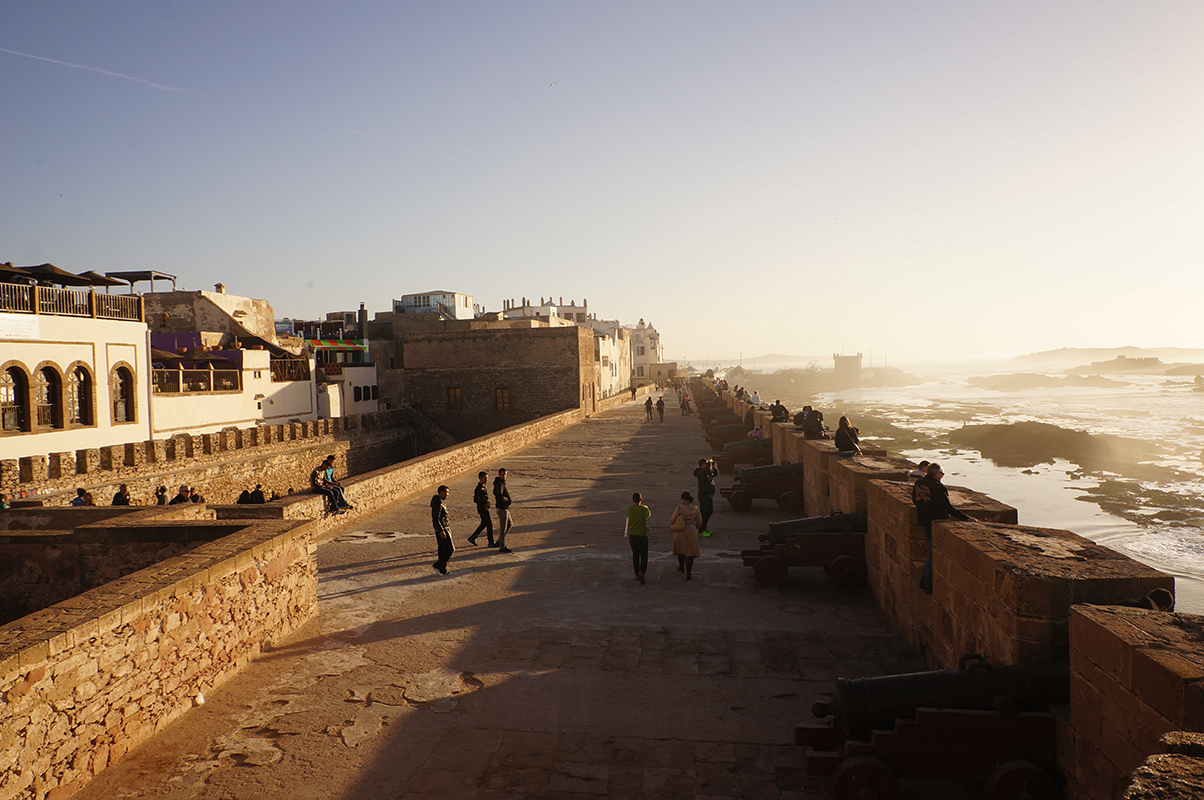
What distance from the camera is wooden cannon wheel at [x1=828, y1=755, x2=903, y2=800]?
392cm

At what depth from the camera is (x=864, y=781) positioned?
396 cm

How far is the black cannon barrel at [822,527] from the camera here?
8.49 m

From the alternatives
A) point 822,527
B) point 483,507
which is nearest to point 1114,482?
point 822,527

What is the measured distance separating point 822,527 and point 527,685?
14.6ft

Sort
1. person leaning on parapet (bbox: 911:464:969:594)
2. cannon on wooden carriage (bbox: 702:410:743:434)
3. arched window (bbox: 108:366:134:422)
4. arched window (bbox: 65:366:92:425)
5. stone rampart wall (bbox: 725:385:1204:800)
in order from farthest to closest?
cannon on wooden carriage (bbox: 702:410:743:434) → arched window (bbox: 108:366:134:422) → arched window (bbox: 65:366:92:425) → person leaning on parapet (bbox: 911:464:969:594) → stone rampart wall (bbox: 725:385:1204:800)

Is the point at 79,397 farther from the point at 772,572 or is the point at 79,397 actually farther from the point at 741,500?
the point at 772,572

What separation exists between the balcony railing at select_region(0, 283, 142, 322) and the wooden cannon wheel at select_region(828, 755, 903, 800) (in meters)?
24.0

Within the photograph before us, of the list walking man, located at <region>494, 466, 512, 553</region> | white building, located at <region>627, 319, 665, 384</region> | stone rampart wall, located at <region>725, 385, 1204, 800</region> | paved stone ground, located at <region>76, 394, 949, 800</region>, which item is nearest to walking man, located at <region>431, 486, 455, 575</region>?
paved stone ground, located at <region>76, 394, 949, 800</region>

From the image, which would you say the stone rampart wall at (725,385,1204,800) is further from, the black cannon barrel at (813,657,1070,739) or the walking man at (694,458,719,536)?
the walking man at (694,458,719,536)

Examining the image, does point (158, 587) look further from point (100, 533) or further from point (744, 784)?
point (744, 784)

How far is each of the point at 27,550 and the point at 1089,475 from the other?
37.3m

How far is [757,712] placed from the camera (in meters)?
5.18

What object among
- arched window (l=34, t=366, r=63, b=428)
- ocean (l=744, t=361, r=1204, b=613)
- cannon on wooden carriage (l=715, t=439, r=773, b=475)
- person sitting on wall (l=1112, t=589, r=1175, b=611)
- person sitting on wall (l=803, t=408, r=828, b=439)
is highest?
arched window (l=34, t=366, r=63, b=428)

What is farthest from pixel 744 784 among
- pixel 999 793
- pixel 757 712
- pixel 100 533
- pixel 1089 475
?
pixel 1089 475
